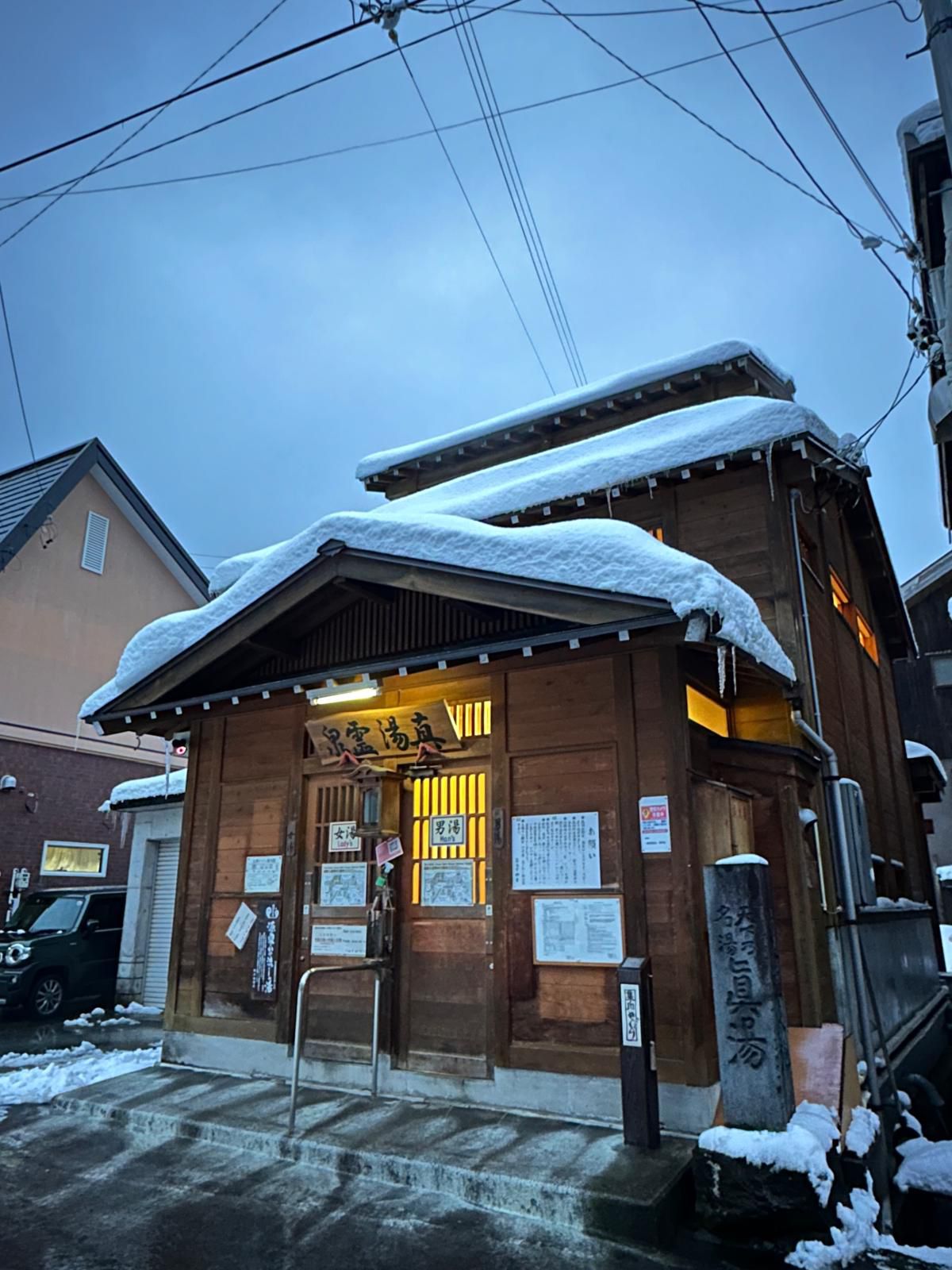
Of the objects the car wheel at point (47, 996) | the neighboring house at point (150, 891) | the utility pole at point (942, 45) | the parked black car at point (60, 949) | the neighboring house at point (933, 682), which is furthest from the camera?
the neighboring house at point (933, 682)

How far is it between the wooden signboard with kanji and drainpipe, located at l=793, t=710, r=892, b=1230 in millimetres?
3672

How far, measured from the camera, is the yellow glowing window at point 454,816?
312 inches

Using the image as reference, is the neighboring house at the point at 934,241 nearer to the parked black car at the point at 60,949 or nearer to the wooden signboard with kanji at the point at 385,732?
the wooden signboard with kanji at the point at 385,732

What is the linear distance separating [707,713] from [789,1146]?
3946 mm

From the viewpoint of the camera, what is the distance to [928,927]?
14.5 metres

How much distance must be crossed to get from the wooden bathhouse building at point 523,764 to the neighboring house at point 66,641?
9752 mm

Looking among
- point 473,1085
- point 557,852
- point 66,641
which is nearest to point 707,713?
point 557,852

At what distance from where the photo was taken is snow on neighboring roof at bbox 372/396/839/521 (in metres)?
8.98

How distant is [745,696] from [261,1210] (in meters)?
6.31

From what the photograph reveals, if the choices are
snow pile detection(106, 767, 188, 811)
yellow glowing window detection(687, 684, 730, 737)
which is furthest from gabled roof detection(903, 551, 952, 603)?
snow pile detection(106, 767, 188, 811)

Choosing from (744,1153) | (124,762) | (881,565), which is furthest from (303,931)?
(124,762)

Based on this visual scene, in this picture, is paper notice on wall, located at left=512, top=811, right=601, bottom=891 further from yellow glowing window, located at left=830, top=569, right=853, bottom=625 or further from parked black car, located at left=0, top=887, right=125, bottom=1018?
parked black car, located at left=0, top=887, right=125, bottom=1018

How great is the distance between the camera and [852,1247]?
4.97m

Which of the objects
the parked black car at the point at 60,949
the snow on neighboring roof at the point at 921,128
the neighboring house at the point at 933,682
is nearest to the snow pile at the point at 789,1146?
the snow on neighboring roof at the point at 921,128
